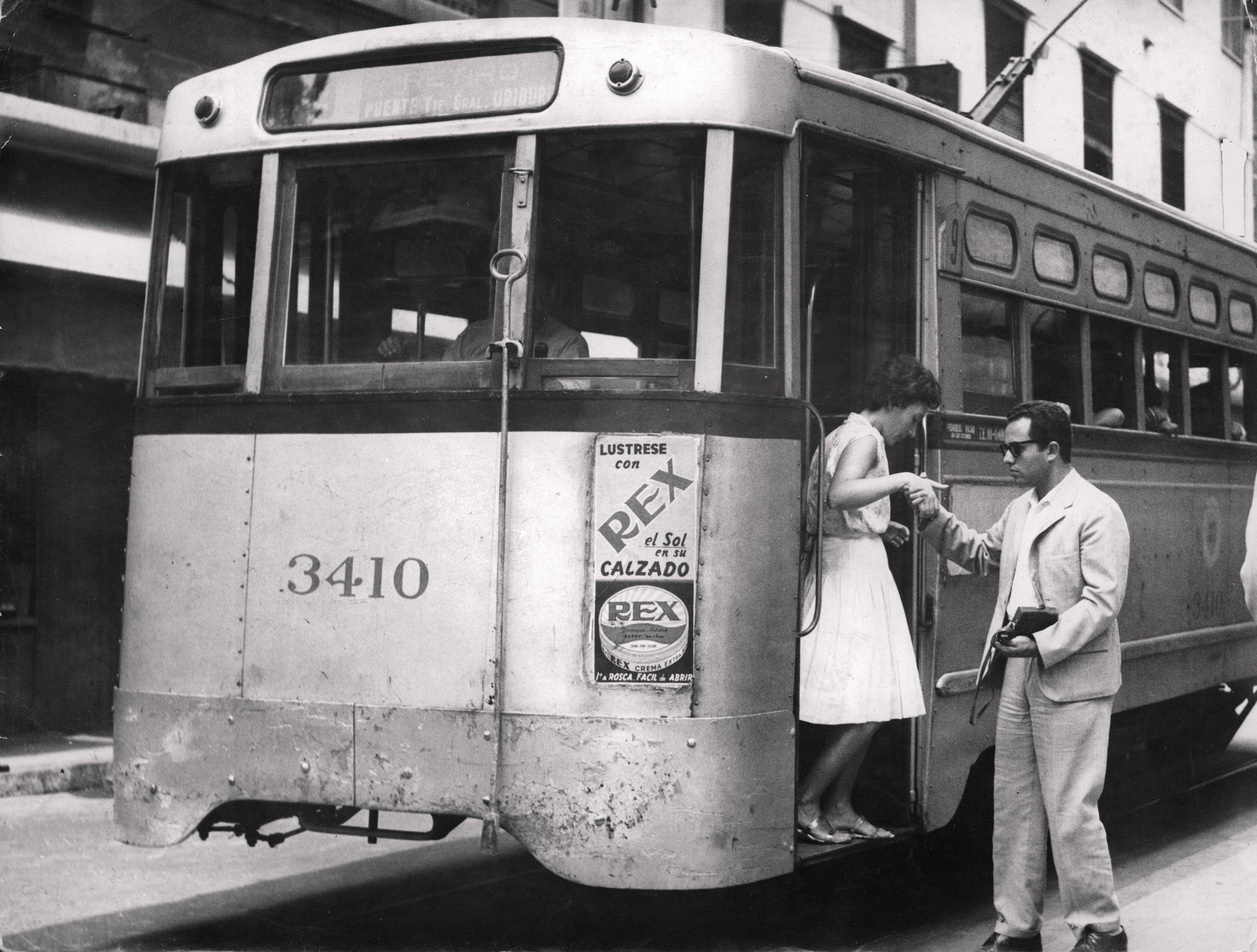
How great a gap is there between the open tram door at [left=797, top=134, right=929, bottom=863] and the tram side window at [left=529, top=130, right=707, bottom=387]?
2.27 ft

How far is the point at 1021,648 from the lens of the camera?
16.6 ft

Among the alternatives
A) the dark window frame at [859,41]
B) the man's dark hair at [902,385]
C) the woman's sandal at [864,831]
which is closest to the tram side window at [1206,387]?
the man's dark hair at [902,385]

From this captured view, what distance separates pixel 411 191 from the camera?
204 inches

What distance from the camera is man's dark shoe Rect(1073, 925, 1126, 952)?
5016 millimetres

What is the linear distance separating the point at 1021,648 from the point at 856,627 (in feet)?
2.11

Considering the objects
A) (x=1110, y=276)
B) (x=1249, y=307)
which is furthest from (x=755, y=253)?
(x=1249, y=307)

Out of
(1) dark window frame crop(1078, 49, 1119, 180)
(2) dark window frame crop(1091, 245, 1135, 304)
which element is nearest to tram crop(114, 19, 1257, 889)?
(2) dark window frame crop(1091, 245, 1135, 304)

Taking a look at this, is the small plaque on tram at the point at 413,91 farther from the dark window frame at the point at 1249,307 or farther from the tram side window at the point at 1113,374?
the dark window frame at the point at 1249,307

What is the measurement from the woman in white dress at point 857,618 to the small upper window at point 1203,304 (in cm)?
315

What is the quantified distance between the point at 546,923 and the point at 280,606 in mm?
1770

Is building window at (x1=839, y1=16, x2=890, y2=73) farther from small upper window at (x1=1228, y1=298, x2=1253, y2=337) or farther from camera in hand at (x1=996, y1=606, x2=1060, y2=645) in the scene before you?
camera in hand at (x1=996, y1=606, x2=1060, y2=645)

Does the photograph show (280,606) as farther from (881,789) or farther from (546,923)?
(881,789)

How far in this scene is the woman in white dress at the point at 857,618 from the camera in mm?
5395

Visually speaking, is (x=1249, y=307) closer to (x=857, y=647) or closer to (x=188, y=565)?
(x=857, y=647)
